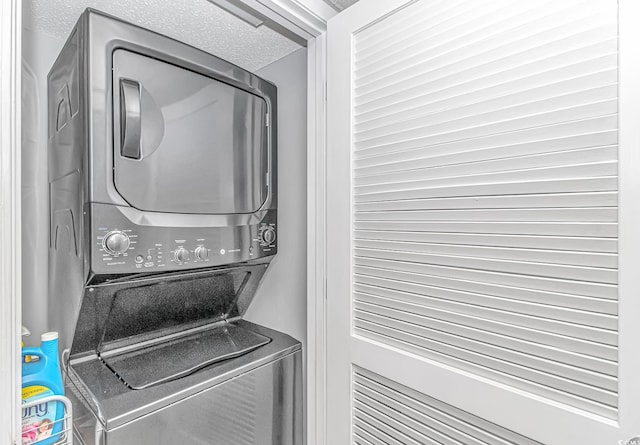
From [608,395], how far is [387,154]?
39.2 inches

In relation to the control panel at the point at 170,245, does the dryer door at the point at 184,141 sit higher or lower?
higher

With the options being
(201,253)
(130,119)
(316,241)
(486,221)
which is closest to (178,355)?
(201,253)

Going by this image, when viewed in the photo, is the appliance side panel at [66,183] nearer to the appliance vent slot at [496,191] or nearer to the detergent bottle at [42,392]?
the detergent bottle at [42,392]

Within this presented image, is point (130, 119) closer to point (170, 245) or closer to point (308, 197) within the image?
point (170, 245)

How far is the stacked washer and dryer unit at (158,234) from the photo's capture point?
1.21m

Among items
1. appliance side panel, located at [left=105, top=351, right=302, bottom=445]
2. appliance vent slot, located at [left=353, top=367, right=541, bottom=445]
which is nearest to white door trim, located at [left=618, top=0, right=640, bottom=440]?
appliance vent slot, located at [left=353, top=367, right=541, bottom=445]

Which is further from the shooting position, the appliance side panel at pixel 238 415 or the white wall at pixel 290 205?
the white wall at pixel 290 205

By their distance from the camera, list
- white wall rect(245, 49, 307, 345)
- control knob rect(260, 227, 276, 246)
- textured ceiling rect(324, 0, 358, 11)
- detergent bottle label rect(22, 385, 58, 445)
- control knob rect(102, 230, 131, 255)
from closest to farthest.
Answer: detergent bottle label rect(22, 385, 58, 445)
control knob rect(102, 230, 131, 255)
textured ceiling rect(324, 0, 358, 11)
control knob rect(260, 227, 276, 246)
white wall rect(245, 49, 307, 345)

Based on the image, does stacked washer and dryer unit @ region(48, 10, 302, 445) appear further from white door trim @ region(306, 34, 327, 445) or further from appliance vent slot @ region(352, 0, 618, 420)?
appliance vent slot @ region(352, 0, 618, 420)

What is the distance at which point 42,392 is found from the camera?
1135 mm

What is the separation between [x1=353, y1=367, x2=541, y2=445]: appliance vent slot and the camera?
1.13 m

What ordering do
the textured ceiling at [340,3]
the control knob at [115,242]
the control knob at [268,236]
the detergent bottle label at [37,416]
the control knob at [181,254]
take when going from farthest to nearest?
the control knob at [268,236]
the textured ceiling at [340,3]
the control knob at [181,254]
the control knob at [115,242]
the detergent bottle label at [37,416]

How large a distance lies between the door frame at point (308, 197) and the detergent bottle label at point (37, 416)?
0.28 m

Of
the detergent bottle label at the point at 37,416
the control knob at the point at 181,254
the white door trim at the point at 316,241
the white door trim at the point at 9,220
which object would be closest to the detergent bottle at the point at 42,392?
the detergent bottle label at the point at 37,416
